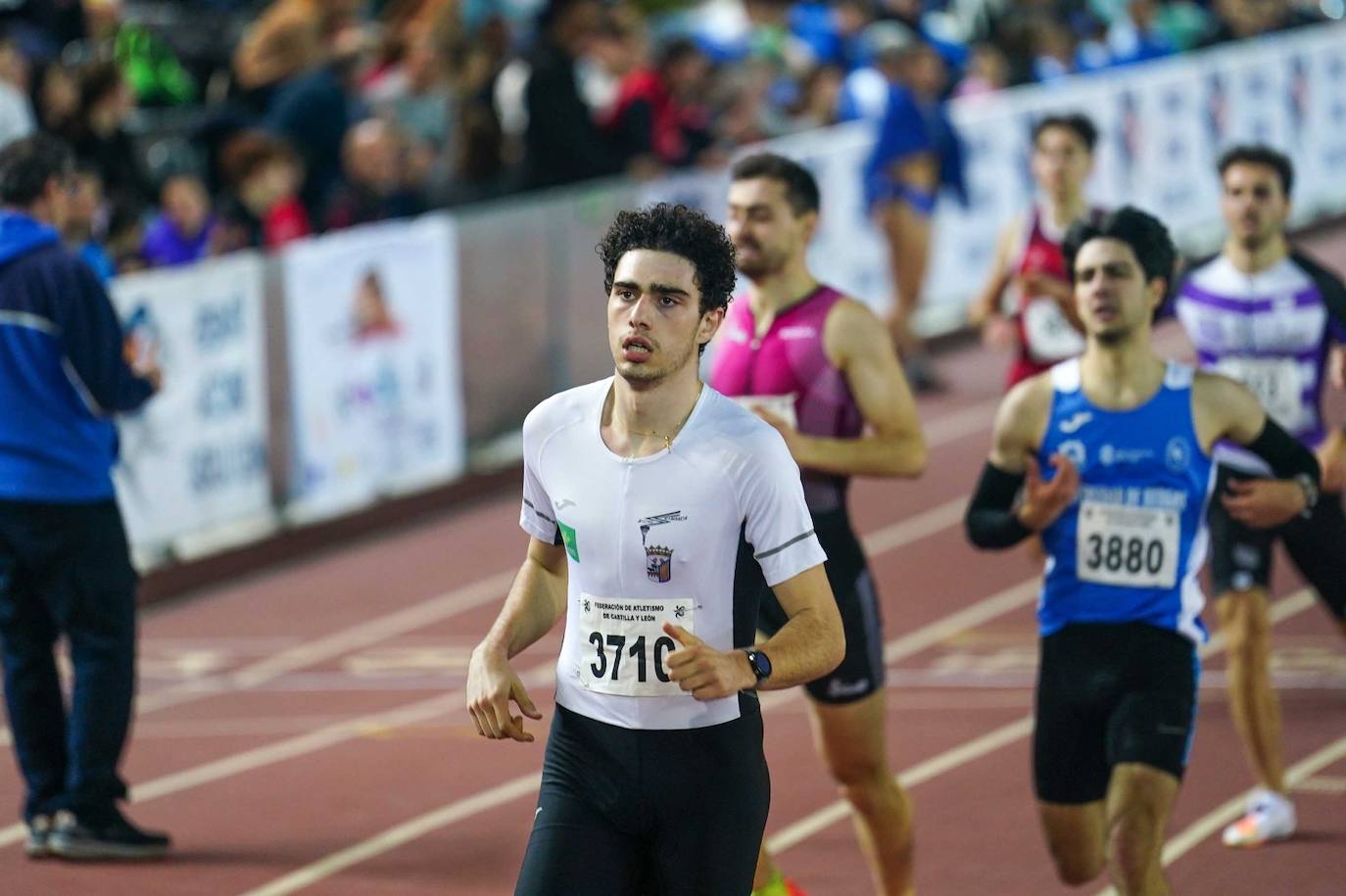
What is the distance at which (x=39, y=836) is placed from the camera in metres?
8.00

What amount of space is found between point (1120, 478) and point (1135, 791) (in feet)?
3.04

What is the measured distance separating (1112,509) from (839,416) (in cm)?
93

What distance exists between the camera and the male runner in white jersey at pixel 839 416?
6.89 m

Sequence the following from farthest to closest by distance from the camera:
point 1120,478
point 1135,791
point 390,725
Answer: point 390,725, point 1120,478, point 1135,791

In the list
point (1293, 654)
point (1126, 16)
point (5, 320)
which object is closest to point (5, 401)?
point (5, 320)

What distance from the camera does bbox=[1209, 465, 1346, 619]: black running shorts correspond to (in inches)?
322

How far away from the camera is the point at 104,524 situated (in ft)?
26.2

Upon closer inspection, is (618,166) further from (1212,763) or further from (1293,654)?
(1212,763)

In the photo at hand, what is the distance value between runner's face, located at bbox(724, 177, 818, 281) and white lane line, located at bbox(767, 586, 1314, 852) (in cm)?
200

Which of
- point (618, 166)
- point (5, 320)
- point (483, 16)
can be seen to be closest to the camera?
point (5, 320)

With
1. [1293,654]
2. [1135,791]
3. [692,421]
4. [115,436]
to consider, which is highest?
[692,421]

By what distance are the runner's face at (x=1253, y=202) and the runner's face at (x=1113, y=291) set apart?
1.77 meters

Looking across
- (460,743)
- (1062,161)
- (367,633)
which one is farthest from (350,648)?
(1062,161)

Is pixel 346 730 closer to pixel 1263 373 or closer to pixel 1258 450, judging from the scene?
pixel 1263 373
